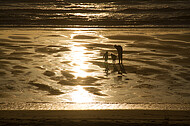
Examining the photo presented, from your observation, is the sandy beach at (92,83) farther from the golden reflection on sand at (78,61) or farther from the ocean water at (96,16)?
the ocean water at (96,16)

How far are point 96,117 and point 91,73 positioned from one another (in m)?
3.98

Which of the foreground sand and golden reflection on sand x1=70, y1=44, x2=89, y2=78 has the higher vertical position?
the foreground sand

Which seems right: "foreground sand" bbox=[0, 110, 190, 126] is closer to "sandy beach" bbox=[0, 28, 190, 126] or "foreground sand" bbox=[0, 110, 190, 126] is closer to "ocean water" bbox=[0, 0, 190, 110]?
"sandy beach" bbox=[0, 28, 190, 126]

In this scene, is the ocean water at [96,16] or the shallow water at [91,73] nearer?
the shallow water at [91,73]

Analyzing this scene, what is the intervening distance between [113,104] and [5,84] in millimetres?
3140

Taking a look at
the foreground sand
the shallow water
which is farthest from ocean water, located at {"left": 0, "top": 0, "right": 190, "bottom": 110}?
the foreground sand

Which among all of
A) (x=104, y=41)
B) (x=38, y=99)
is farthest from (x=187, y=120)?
(x=104, y=41)

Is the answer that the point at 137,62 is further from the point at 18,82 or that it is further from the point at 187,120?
the point at 187,120

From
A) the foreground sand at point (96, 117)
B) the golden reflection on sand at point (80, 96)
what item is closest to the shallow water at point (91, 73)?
the golden reflection on sand at point (80, 96)

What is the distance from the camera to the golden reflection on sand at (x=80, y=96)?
23.8ft

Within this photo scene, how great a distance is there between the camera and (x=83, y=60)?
456 inches

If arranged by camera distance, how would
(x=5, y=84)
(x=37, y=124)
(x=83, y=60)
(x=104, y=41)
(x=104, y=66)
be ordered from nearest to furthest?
(x=37, y=124) < (x=5, y=84) < (x=104, y=66) < (x=83, y=60) < (x=104, y=41)

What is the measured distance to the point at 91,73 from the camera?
9.77 m

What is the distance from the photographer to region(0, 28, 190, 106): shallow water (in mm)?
7551
